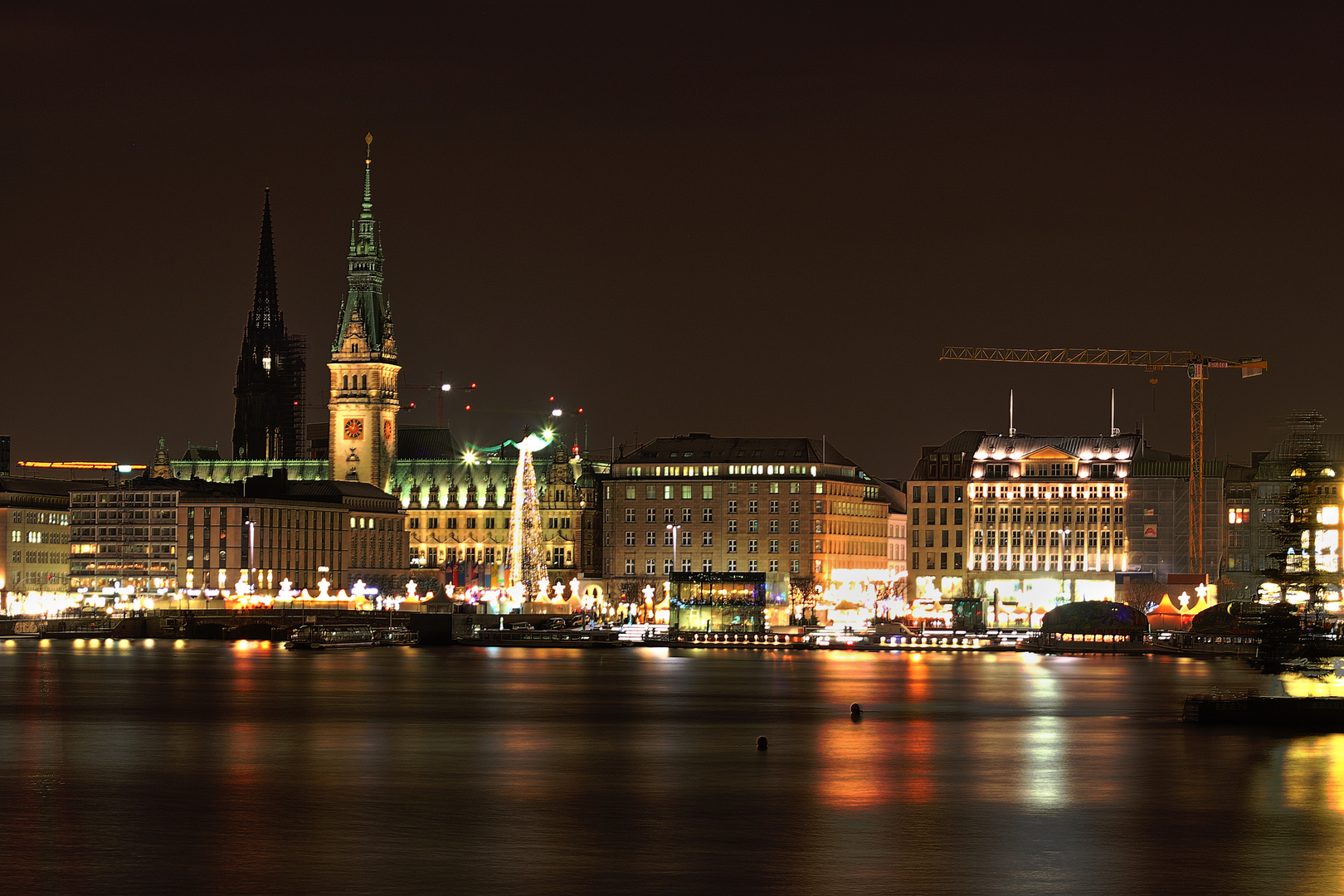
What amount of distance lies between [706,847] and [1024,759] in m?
23.9

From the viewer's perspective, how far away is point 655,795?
57.1 m

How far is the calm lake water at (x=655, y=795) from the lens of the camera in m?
42.2

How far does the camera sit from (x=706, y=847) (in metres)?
46.2

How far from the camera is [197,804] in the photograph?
53844 mm

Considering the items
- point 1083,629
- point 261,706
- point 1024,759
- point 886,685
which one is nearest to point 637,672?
point 886,685

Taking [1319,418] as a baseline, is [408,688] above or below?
below

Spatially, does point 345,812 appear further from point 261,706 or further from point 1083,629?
point 1083,629

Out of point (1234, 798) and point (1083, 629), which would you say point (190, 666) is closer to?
point (1083, 629)

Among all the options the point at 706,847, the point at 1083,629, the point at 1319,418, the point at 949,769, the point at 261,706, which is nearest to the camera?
the point at 706,847

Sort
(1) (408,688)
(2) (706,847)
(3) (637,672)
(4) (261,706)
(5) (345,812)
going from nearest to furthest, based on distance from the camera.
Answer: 1. (2) (706,847)
2. (5) (345,812)
3. (4) (261,706)
4. (1) (408,688)
5. (3) (637,672)

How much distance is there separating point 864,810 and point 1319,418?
44.6 m

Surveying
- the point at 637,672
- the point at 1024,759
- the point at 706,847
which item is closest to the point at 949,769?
the point at 1024,759

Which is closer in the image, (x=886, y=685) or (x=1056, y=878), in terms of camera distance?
(x=1056, y=878)

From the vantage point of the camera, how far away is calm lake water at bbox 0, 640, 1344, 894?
42.2 meters
